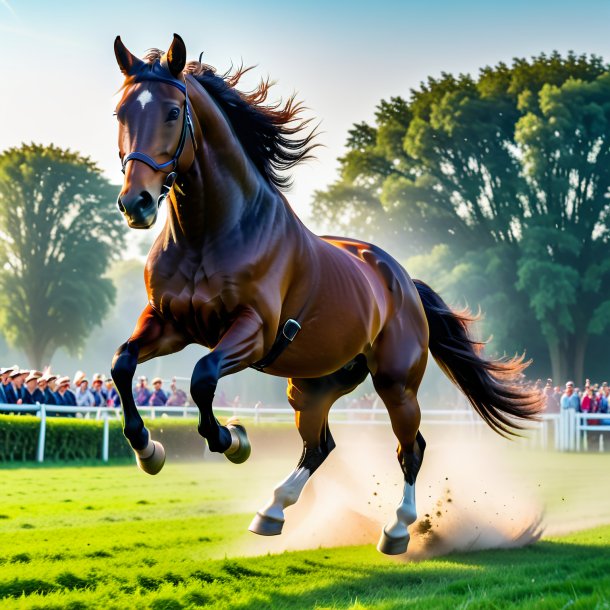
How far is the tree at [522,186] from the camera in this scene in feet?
106

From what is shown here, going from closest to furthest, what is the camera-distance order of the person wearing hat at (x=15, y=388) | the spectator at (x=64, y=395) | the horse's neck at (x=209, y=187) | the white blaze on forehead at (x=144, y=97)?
the white blaze on forehead at (x=144, y=97) < the horse's neck at (x=209, y=187) < the person wearing hat at (x=15, y=388) < the spectator at (x=64, y=395)

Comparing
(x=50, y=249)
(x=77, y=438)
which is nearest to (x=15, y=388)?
(x=77, y=438)

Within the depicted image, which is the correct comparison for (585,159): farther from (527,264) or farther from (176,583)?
(176,583)

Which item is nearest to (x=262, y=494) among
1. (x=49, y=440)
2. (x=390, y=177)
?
(x=49, y=440)

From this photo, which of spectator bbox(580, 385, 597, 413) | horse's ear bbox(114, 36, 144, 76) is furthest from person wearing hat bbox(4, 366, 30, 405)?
spectator bbox(580, 385, 597, 413)

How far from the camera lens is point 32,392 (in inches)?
620

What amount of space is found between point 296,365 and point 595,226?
3070 cm

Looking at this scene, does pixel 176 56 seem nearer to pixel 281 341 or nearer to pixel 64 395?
pixel 281 341

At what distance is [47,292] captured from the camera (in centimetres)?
4469

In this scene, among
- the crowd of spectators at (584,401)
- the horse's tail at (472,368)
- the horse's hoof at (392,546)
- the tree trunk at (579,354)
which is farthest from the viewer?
the tree trunk at (579,354)

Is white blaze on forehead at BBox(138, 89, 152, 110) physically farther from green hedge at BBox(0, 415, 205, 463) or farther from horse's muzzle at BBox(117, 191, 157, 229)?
green hedge at BBox(0, 415, 205, 463)

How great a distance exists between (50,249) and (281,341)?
41.6 m

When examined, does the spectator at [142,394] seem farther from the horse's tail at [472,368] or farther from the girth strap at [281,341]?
the girth strap at [281,341]

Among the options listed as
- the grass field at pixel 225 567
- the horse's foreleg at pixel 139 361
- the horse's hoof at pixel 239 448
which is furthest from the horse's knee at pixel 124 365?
the grass field at pixel 225 567
